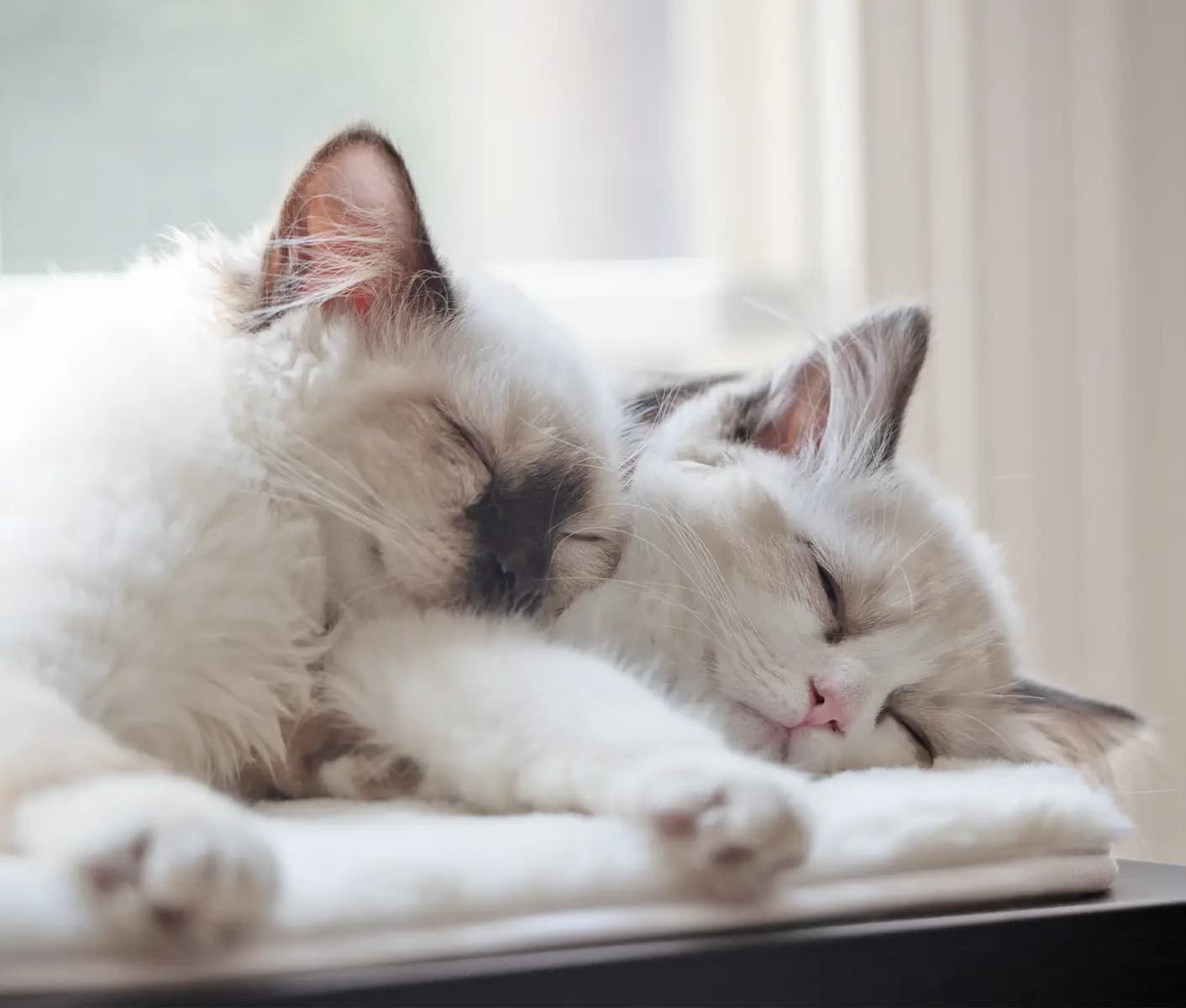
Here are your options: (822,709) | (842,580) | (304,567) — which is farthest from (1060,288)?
(304,567)

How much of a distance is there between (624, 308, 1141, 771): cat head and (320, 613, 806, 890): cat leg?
0.18 metres

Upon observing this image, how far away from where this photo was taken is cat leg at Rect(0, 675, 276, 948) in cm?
53

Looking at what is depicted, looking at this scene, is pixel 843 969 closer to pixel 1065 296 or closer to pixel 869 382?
pixel 869 382

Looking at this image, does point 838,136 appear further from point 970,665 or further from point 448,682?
point 448,682

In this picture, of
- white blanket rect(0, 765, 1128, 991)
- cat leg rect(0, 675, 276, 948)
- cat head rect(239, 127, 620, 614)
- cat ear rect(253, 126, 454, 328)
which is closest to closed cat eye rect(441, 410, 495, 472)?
cat head rect(239, 127, 620, 614)

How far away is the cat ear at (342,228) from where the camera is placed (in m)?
1.00

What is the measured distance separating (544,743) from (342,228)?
0.48 meters

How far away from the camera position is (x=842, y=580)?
112 centimetres

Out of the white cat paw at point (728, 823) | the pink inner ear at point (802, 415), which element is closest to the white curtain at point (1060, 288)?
the pink inner ear at point (802, 415)

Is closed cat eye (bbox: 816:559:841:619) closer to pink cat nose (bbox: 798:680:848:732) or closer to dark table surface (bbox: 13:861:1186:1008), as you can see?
pink cat nose (bbox: 798:680:848:732)

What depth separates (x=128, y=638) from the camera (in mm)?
779

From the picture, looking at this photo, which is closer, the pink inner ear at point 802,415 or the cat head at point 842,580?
the cat head at point 842,580

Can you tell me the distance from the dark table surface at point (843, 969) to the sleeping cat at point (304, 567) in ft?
0.14

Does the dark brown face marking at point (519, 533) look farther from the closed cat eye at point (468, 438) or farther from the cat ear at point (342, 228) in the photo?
the cat ear at point (342, 228)
